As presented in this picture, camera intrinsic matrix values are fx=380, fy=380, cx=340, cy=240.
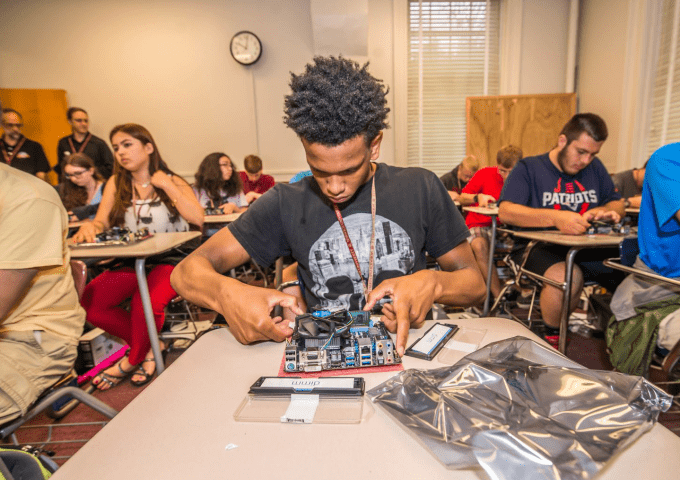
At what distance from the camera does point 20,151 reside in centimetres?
508

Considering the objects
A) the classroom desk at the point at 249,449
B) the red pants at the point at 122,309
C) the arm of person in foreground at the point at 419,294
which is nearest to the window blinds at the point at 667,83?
the arm of person in foreground at the point at 419,294

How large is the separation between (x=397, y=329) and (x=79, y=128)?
6061mm

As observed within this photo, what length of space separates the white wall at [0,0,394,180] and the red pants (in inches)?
151

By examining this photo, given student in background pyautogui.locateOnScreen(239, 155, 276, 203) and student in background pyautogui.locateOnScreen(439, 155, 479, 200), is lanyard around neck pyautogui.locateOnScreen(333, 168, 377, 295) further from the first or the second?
student in background pyautogui.locateOnScreen(239, 155, 276, 203)

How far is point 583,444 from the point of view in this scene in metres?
0.48

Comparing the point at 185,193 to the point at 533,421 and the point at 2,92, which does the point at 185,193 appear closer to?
the point at 533,421

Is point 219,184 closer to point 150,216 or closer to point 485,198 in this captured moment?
point 150,216

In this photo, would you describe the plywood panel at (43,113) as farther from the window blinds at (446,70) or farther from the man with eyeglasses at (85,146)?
the window blinds at (446,70)

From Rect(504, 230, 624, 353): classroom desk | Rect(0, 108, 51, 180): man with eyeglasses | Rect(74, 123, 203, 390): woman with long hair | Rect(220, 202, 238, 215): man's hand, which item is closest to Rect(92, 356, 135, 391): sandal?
Rect(74, 123, 203, 390): woman with long hair

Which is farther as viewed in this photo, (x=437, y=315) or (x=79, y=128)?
(x=79, y=128)

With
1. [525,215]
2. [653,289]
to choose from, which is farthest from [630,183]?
[653,289]

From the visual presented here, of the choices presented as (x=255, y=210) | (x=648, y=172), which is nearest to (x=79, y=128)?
(x=255, y=210)

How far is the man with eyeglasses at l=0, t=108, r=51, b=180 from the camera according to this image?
16.4 ft

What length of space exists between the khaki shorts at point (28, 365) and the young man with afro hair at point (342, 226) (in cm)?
51
